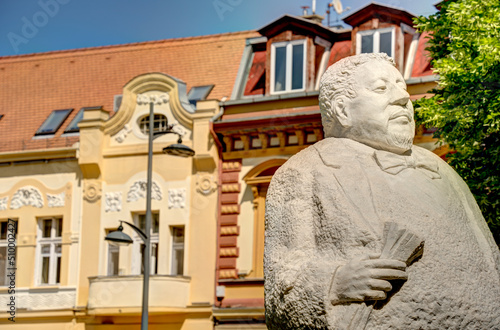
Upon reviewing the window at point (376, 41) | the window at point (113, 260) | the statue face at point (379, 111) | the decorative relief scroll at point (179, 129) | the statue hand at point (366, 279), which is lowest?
the statue hand at point (366, 279)

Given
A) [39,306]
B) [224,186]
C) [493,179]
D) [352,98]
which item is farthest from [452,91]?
[39,306]

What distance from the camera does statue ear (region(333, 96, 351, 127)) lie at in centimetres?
546

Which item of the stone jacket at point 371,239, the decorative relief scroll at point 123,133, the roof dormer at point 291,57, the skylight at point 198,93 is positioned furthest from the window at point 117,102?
the stone jacket at point 371,239

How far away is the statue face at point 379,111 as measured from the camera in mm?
5371

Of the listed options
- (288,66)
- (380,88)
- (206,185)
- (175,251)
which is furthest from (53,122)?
(380,88)

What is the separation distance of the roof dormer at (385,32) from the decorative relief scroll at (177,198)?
5124 millimetres

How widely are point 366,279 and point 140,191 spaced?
20.7 metres

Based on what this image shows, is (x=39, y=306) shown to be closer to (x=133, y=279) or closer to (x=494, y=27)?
(x=133, y=279)

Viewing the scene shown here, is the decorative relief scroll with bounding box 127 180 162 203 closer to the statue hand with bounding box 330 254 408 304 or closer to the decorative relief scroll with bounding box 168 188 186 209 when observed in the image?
the decorative relief scroll with bounding box 168 188 186 209

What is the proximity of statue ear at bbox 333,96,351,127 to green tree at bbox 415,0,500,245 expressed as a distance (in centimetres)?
826

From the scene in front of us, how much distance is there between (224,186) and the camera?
80.9 feet

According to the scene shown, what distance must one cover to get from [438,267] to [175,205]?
65.5ft

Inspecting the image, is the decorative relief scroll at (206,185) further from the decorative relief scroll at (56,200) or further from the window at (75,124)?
the decorative relief scroll at (56,200)

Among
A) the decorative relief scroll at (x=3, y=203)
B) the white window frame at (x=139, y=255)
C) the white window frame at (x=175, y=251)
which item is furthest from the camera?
the decorative relief scroll at (x=3, y=203)
